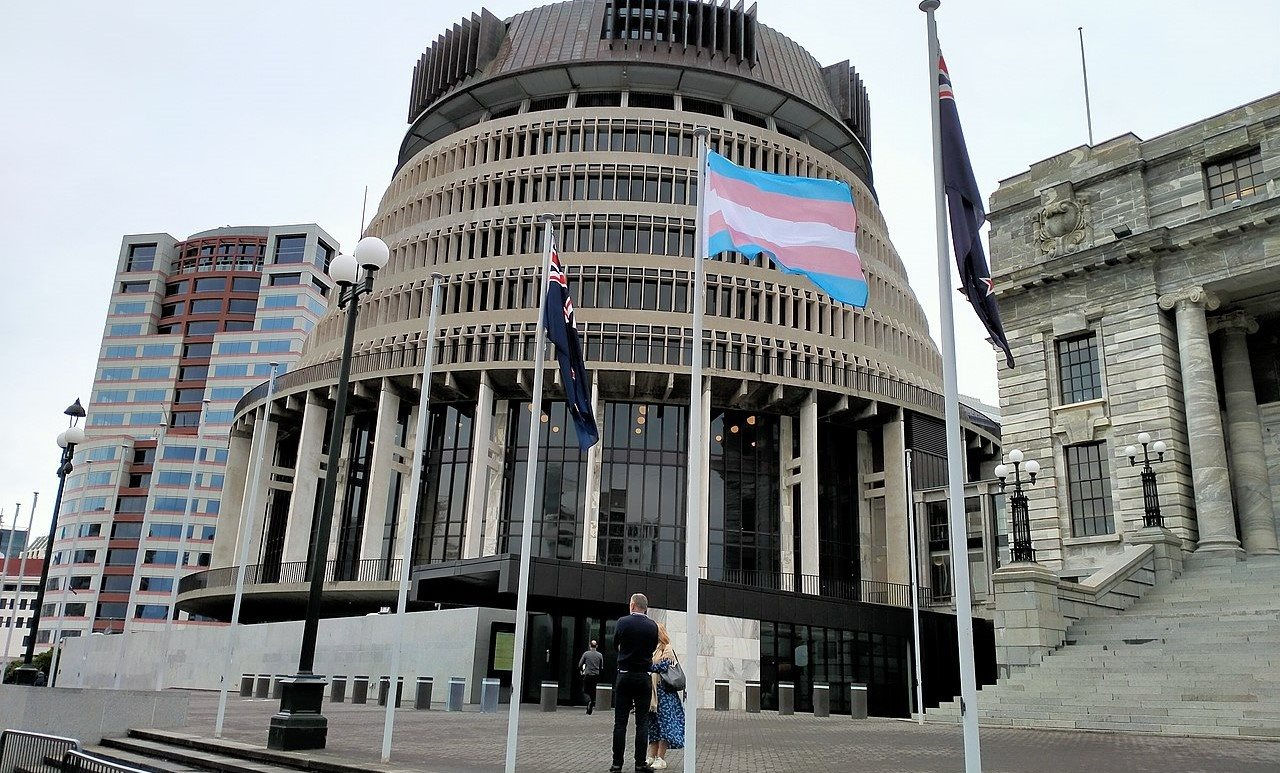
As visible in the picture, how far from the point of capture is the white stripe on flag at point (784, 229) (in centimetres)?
1291

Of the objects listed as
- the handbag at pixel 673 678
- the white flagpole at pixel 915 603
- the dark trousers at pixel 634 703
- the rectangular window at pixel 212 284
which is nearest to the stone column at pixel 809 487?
the white flagpole at pixel 915 603

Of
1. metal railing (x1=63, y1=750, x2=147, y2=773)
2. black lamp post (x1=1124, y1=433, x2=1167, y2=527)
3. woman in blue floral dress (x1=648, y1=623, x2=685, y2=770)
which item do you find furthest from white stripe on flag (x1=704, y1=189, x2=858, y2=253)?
black lamp post (x1=1124, y1=433, x2=1167, y2=527)

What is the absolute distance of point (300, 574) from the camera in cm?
5256

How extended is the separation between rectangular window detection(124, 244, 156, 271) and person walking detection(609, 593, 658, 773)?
452 feet

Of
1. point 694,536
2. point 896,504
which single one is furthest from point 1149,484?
point 896,504

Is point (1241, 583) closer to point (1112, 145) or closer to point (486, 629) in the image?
point (1112, 145)

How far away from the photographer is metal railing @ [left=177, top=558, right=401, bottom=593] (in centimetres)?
5006

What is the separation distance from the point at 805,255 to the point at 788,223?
52cm

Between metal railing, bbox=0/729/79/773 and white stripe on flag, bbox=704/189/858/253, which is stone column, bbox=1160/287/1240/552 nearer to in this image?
white stripe on flag, bbox=704/189/858/253

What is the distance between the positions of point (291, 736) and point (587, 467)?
3717cm

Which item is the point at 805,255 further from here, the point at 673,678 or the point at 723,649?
the point at 723,649

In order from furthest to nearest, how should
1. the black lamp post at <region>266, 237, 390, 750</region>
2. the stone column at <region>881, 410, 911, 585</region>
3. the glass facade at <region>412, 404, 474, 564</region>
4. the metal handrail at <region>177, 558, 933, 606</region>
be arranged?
the stone column at <region>881, 410, 911, 585</region> → the glass facade at <region>412, 404, 474, 564</region> → the metal handrail at <region>177, 558, 933, 606</region> → the black lamp post at <region>266, 237, 390, 750</region>

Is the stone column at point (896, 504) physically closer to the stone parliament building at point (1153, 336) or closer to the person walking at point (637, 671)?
the stone parliament building at point (1153, 336)

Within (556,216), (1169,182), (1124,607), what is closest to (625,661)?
(1124,607)
